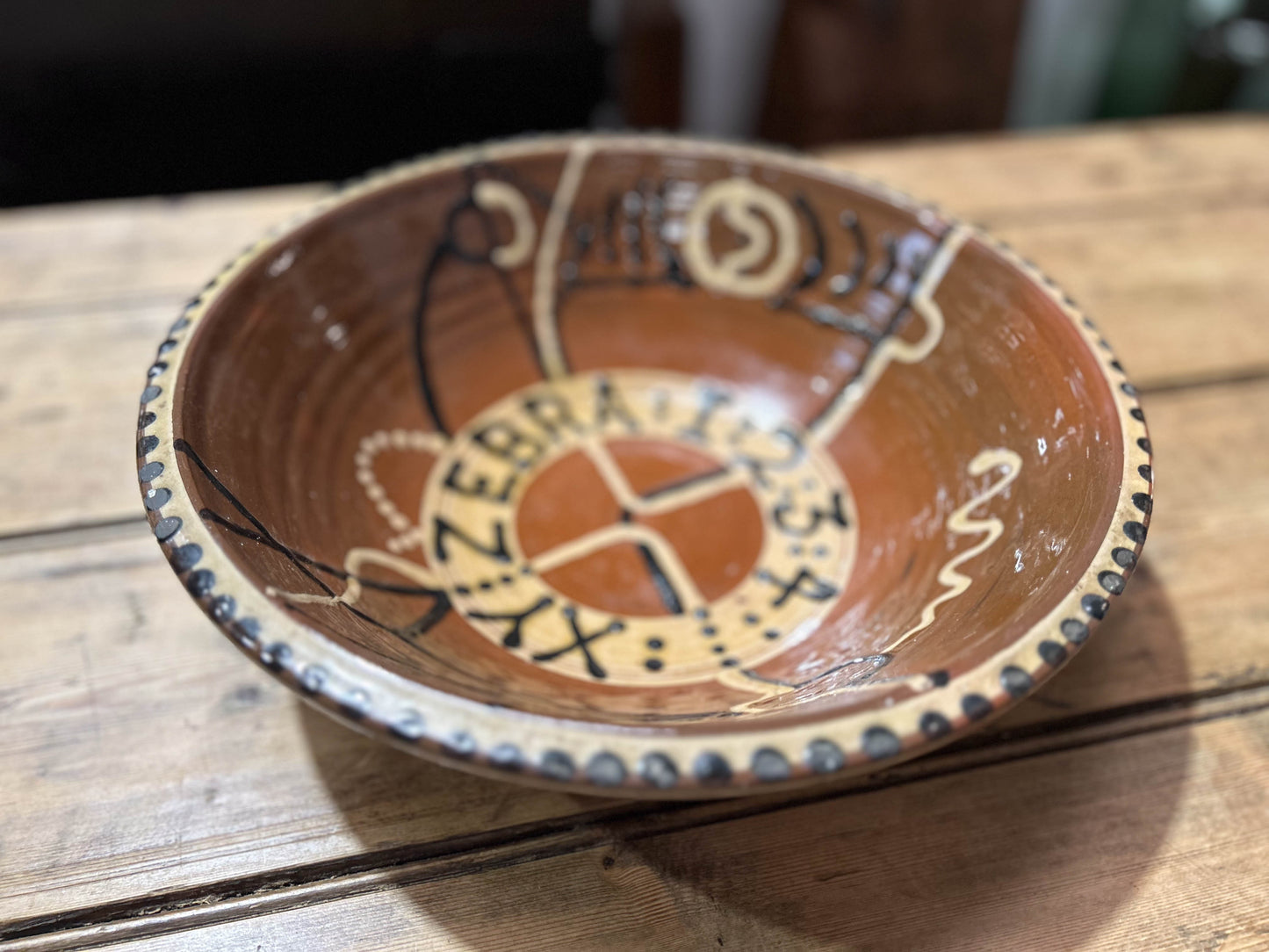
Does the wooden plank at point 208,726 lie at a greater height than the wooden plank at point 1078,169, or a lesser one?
lesser

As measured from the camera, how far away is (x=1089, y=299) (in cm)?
96

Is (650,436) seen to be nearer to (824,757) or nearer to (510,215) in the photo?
(510,215)

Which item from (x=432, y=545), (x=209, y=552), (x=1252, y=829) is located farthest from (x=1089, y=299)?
(x=209, y=552)

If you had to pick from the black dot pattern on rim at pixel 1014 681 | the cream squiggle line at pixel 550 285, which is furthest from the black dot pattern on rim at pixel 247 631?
the cream squiggle line at pixel 550 285

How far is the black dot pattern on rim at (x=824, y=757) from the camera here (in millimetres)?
385

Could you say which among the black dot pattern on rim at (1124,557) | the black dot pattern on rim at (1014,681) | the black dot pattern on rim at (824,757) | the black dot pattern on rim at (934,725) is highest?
the black dot pattern on rim at (1124,557)

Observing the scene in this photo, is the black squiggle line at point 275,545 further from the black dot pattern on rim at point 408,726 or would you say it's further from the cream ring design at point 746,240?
the cream ring design at point 746,240

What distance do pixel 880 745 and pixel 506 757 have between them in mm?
154

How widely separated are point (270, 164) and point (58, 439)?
97 cm

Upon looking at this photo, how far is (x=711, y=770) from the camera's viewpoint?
38 centimetres

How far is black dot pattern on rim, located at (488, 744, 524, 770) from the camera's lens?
15.0 inches

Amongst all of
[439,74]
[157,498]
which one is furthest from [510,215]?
[439,74]

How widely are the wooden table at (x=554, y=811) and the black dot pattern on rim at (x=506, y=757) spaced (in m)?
0.16

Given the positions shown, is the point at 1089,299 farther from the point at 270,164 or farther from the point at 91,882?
the point at 270,164
